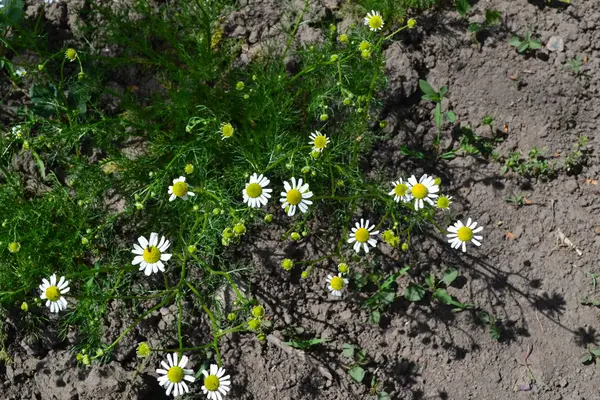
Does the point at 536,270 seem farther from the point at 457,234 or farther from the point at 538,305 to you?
the point at 457,234

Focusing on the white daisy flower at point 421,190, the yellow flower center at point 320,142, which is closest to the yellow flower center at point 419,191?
the white daisy flower at point 421,190

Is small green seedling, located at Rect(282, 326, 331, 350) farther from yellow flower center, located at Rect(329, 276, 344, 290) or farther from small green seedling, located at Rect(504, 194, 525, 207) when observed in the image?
small green seedling, located at Rect(504, 194, 525, 207)

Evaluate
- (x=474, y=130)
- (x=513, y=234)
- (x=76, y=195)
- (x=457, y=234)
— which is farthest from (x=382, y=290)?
(x=76, y=195)

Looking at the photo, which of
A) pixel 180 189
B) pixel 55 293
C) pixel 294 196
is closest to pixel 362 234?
pixel 294 196

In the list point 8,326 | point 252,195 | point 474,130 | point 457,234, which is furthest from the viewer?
point 474,130

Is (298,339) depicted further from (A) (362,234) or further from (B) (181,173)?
(B) (181,173)

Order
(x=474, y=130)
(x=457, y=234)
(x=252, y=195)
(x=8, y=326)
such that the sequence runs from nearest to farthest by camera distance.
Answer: (x=252, y=195) < (x=457, y=234) < (x=8, y=326) < (x=474, y=130)

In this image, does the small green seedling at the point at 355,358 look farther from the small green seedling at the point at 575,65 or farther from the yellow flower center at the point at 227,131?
the small green seedling at the point at 575,65
